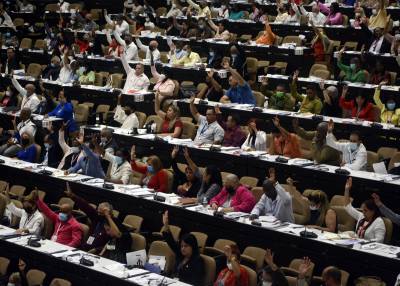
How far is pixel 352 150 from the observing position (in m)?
12.9

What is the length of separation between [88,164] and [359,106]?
16.4 ft

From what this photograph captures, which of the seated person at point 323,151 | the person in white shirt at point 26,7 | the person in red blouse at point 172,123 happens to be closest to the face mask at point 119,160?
the person in red blouse at point 172,123

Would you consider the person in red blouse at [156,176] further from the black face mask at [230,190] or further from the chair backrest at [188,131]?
the chair backrest at [188,131]

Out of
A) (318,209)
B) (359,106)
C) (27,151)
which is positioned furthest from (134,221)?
(359,106)

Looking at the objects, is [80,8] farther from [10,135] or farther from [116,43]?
[10,135]

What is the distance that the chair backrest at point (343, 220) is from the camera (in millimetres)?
10891

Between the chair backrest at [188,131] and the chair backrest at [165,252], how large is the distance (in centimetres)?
470

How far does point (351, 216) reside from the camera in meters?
10.9

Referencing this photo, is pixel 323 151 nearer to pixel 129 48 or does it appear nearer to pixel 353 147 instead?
pixel 353 147

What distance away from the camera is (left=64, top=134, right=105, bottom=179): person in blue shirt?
13508mm

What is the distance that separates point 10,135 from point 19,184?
2.60 meters

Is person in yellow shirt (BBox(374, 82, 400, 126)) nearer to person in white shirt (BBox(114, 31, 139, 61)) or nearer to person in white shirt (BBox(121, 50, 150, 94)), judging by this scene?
→ person in white shirt (BBox(121, 50, 150, 94))

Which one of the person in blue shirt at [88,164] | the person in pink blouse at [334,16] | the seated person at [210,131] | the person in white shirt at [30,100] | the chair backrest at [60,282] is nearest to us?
the chair backrest at [60,282]

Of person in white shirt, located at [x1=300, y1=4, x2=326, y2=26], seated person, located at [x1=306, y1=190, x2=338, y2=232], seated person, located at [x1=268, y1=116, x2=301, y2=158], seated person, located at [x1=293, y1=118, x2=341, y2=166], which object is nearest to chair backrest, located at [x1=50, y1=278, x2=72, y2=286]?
seated person, located at [x1=306, y1=190, x2=338, y2=232]
